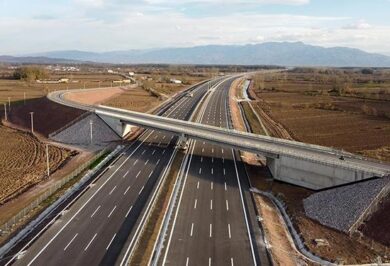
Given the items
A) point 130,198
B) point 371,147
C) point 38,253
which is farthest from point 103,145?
point 371,147

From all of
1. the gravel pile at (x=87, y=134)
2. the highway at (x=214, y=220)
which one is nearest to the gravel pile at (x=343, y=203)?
the highway at (x=214, y=220)

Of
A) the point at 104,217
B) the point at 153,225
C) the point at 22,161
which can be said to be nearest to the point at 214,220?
the point at 153,225

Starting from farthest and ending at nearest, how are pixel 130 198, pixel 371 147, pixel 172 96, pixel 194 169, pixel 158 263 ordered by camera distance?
pixel 172 96
pixel 371 147
pixel 194 169
pixel 130 198
pixel 158 263

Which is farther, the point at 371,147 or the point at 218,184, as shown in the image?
the point at 371,147

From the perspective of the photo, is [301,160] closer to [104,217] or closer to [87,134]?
[104,217]

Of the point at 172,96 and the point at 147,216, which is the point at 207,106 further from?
the point at 147,216

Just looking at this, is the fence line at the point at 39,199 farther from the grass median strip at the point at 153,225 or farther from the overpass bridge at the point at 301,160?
the overpass bridge at the point at 301,160

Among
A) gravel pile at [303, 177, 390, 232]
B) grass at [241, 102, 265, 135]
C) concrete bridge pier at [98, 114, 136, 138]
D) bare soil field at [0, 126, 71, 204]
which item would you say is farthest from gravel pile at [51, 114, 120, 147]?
gravel pile at [303, 177, 390, 232]
